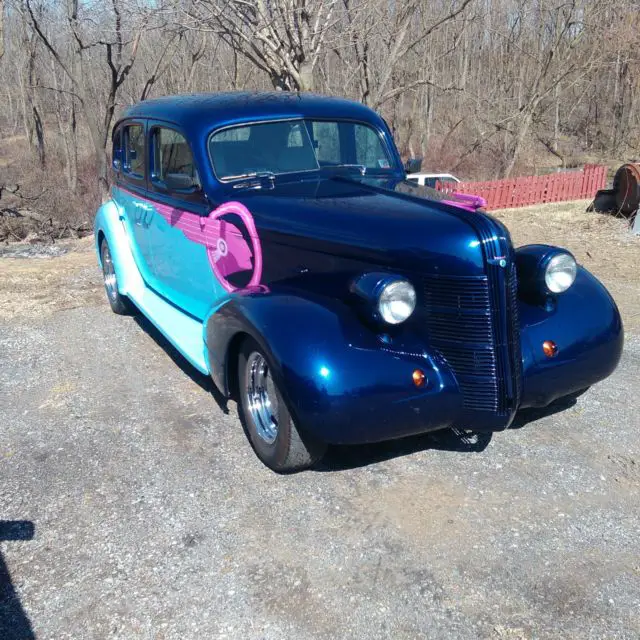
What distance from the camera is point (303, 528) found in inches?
121

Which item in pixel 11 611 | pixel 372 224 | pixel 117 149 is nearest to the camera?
pixel 11 611

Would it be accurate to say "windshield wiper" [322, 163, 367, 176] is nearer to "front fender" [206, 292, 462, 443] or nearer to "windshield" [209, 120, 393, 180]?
"windshield" [209, 120, 393, 180]

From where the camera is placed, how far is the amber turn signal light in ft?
9.91

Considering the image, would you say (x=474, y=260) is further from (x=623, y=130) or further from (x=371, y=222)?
(x=623, y=130)

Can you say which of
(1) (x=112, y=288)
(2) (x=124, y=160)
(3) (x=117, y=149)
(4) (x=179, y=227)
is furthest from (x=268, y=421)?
(3) (x=117, y=149)

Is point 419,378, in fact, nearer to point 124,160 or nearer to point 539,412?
point 539,412

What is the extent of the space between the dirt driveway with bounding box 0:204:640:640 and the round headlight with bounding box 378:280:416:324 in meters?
0.94

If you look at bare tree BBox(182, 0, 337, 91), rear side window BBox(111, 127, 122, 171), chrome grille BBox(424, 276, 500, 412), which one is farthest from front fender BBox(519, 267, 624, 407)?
bare tree BBox(182, 0, 337, 91)

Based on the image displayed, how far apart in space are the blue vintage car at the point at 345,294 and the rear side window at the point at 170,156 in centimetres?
3

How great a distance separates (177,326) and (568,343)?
2.73 metres

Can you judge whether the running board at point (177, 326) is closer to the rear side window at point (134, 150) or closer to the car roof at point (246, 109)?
the rear side window at point (134, 150)

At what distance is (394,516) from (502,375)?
858 millimetres

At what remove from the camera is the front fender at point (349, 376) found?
9.61 ft

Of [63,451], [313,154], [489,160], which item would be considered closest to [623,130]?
[489,160]
